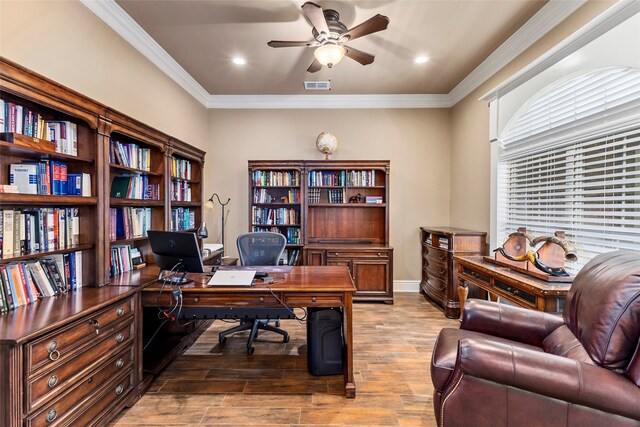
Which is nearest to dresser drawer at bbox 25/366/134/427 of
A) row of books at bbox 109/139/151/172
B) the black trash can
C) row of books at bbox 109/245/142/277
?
row of books at bbox 109/245/142/277

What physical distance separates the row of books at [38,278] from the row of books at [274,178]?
2524 millimetres

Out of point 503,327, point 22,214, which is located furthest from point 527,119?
point 22,214

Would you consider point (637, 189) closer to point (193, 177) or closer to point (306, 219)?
point (306, 219)

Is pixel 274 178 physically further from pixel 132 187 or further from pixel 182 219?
pixel 132 187

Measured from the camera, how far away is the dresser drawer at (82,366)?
1339 millimetres

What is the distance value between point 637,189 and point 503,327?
1.17 meters

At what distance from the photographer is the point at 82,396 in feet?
5.22

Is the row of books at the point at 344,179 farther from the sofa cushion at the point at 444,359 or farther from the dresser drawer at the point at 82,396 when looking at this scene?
the dresser drawer at the point at 82,396

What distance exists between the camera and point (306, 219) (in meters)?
4.25

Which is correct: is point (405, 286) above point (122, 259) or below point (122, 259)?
below

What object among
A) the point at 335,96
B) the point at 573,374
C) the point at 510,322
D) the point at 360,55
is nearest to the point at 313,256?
the point at 335,96

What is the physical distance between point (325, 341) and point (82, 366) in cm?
149

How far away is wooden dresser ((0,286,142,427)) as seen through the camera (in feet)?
4.13

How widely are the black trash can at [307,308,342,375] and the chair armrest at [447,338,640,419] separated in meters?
1.11
